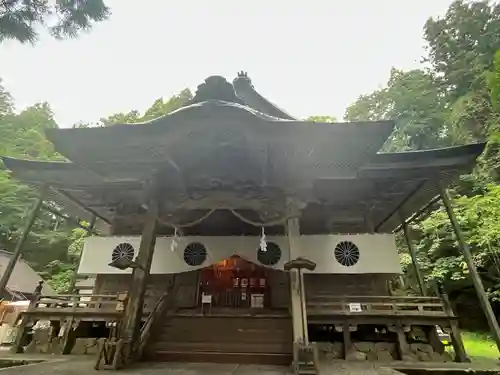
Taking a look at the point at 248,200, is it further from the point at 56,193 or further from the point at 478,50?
the point at 478,50

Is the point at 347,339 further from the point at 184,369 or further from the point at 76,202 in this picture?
the point at 76,202

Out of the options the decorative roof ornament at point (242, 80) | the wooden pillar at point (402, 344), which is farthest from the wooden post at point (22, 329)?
the decorative roof ornament at point (242, 80)

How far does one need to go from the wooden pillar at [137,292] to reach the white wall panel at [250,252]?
3415 millimetres

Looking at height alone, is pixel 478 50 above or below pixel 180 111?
above

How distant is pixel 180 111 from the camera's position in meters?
6.58

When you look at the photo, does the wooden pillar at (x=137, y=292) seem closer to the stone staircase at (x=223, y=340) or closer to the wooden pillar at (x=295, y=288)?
the stone staircase at (x=223, y=340)

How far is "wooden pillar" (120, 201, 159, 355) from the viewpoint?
646cm

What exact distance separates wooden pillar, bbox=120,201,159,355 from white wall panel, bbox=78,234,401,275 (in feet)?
11.2

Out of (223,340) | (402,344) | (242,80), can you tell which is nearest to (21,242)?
(223,340)

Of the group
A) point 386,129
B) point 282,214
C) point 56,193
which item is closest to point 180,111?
point 282,214

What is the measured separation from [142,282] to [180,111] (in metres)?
3.71

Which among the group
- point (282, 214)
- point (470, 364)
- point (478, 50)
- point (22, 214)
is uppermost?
point (478, 50)

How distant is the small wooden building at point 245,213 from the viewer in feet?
22.2

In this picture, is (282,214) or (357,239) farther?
(357,239)
